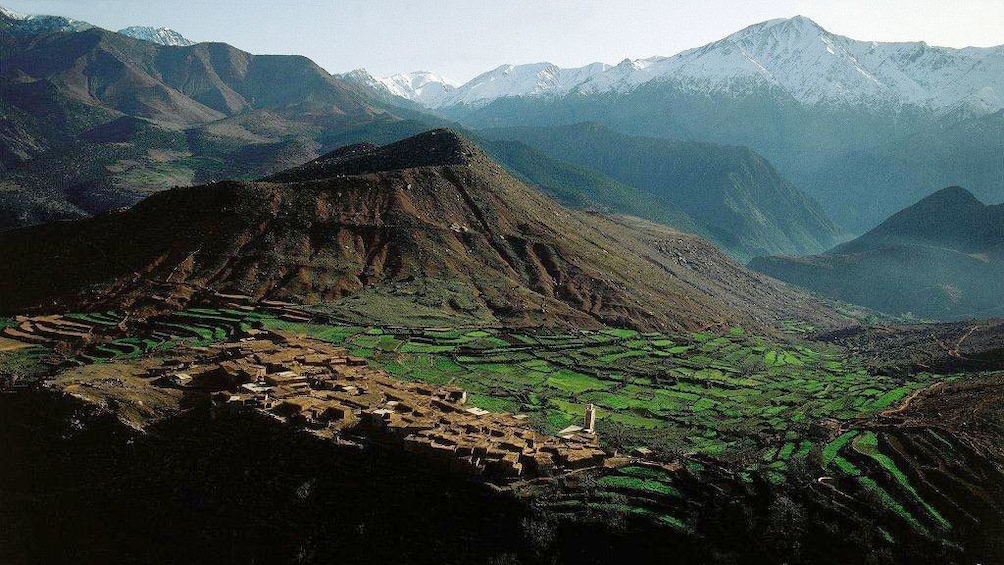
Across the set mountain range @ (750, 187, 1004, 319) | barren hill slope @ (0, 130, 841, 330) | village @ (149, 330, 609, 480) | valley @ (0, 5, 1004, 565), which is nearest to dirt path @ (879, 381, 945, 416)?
valley @ (0, 5, 1004, 565)

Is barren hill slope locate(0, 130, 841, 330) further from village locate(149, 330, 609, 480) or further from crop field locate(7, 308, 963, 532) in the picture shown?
village locate(149, 330, 609, 480)

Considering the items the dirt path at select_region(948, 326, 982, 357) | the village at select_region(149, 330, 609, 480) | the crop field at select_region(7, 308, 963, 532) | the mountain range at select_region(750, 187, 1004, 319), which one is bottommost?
the mountain range at select_region(750, 187, 1004, 319)

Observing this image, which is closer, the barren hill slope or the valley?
the valley

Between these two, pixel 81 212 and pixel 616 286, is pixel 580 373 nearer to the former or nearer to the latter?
pixel 616 286

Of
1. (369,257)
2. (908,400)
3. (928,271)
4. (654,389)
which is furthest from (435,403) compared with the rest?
(928,271)

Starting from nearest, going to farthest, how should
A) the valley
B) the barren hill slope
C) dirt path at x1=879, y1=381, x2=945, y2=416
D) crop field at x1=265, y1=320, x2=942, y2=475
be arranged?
the valley < crop field at x1=265, y1=320, x2=942, y2=475 < dirt path at x1=879, y1=381, x2=945, y2=416 < the barren hill slope

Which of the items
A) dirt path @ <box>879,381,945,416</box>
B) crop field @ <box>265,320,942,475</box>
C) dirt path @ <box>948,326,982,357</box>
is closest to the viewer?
crop field @ <box>265,320,942,475</box>

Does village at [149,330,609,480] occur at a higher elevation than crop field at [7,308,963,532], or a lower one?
higher

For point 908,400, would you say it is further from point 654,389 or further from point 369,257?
point 369,257
